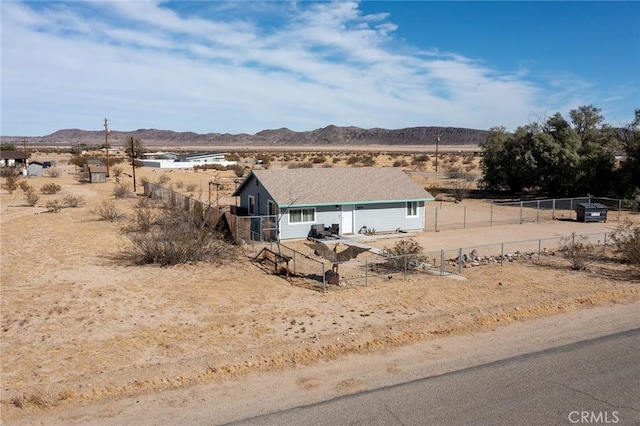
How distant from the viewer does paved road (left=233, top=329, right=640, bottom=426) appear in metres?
9.23

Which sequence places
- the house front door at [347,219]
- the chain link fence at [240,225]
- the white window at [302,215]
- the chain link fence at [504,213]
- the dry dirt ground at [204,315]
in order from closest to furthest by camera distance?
the dry dirt ground at [204,315] < the chain link fence at [240,225] < the white window at [302,215] < the house front door at [347,219] < the chain link fence at [504,213]

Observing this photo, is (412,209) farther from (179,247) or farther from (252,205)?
(179,247)

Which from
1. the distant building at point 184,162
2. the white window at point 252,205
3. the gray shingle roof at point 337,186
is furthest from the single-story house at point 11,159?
the gray shingle roof at point 337,186

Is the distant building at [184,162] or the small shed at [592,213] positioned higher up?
the distant building at [184,162]

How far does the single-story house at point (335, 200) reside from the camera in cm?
2922

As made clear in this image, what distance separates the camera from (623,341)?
43.0 feet

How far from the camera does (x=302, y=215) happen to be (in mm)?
29422

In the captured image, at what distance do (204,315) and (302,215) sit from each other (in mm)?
14279

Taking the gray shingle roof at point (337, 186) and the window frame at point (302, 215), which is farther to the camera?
the gray shingle roof at point (337, 186)

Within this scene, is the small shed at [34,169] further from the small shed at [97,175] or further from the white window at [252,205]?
the white window at [252,205]

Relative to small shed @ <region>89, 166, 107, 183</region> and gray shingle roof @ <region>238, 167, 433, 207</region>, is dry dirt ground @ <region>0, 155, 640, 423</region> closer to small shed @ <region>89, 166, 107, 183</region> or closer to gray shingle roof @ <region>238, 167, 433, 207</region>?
gray shingle roof @ <region>238, 167, 433, 207</region>

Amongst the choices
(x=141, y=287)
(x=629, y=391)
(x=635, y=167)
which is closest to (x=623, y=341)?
(x=629, y=391)

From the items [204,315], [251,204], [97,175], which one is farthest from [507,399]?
[97,175]

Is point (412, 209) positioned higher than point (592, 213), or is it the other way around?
point (412, 209)
